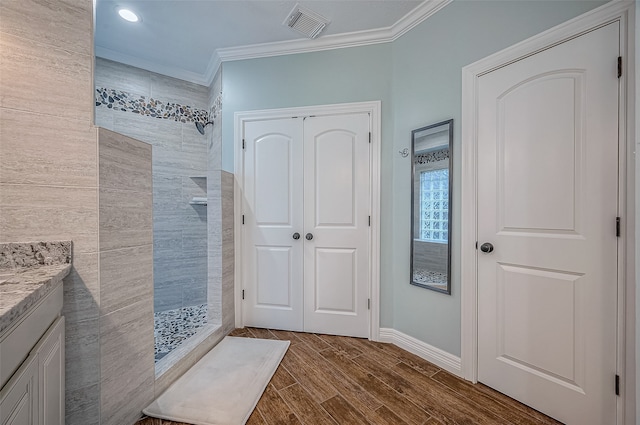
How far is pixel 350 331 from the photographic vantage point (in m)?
2.37

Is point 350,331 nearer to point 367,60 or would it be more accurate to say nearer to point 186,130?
point 367,60

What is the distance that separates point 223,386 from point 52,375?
94 cm

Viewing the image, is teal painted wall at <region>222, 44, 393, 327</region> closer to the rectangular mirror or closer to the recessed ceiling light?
the rectangular mirror

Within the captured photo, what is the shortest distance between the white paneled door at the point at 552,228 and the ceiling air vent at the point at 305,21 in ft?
4.51

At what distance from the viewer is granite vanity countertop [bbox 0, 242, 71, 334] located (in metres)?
0.67

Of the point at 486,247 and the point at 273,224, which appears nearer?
the point at 486,247

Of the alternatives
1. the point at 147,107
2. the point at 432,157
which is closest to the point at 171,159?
the point at 147,107

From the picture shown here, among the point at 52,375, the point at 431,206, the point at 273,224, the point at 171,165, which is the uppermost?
the point at 171,165

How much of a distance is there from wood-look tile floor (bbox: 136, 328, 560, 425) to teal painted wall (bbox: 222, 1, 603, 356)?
0.27 metres

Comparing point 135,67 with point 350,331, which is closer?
point 350,331

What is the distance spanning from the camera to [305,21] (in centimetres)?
214

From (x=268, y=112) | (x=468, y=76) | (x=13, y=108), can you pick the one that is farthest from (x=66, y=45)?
(x=468, y=76)

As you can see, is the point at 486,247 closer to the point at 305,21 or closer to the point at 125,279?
the point at 125,279

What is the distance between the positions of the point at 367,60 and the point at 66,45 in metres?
2.04
